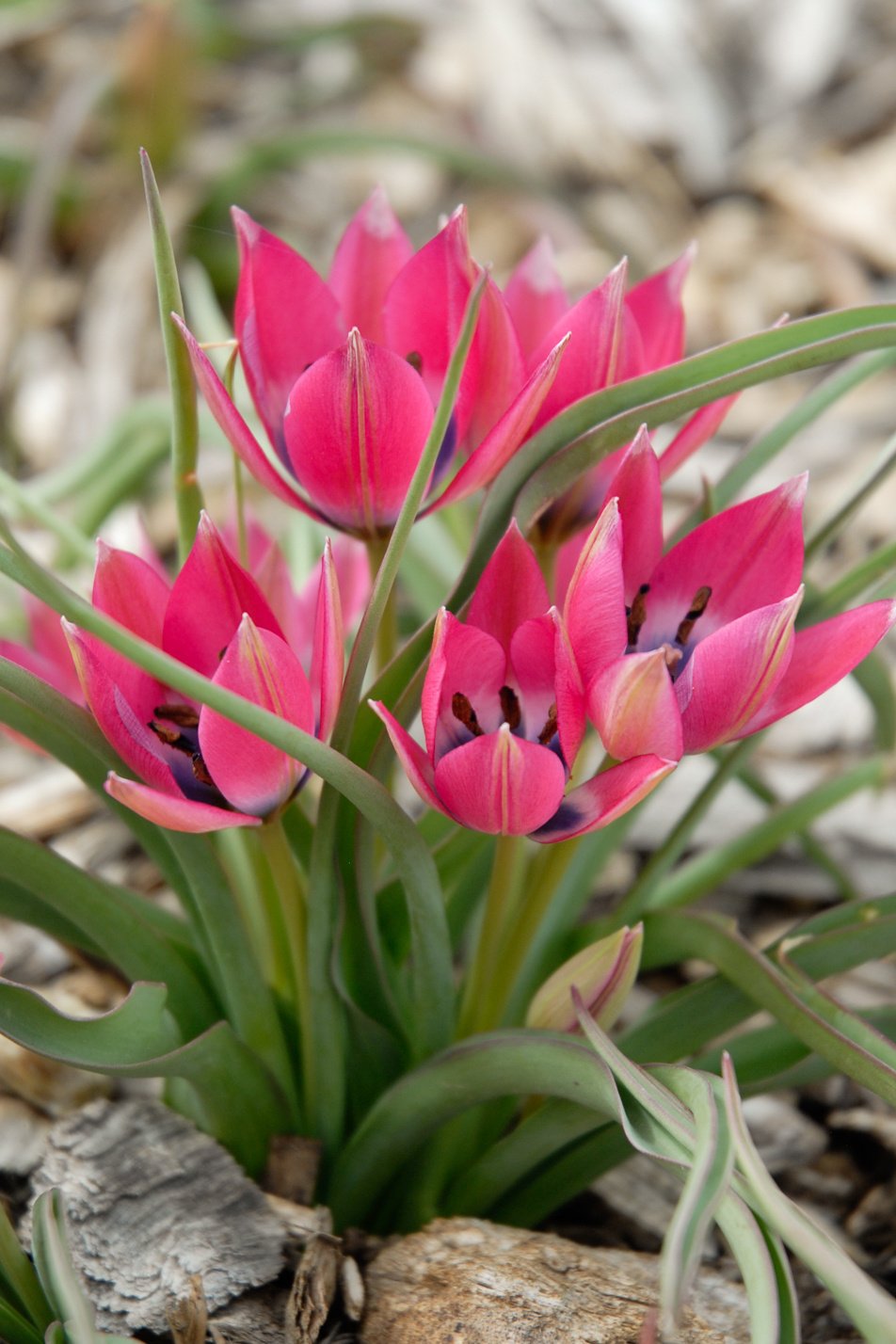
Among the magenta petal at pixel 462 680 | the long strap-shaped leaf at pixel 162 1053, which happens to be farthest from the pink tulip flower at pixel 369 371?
the long strap-shaped leaf at pixel 162 1053

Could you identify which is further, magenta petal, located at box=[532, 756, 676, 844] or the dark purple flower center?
the dark purple flower center

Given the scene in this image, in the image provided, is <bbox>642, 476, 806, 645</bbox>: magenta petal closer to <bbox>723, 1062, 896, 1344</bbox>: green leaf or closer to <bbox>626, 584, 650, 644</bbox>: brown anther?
<bbox>626, 584, 650, 644</bbox>: brown anther

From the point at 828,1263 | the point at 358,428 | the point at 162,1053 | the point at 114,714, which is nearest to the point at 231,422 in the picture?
the point at 358,428

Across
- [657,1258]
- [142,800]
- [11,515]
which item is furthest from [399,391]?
[11,515]

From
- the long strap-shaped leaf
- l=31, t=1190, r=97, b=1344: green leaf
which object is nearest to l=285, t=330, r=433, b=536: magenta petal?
the long strap-shaped leaf

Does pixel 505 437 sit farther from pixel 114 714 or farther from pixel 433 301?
pixel 114 714

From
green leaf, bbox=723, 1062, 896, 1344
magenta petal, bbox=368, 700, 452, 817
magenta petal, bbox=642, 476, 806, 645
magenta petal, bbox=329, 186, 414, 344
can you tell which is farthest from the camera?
magenta petal, bbox=329, 186, 414, 344

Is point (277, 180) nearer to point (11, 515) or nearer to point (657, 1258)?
point (11, 515)

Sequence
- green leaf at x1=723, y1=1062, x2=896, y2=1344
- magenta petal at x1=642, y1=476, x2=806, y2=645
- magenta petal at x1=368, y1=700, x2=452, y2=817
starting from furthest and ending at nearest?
1. magenta petal at x1=642, y1=476, x2=806, y2=645
2. magenta petal at x1=368, y1=700, x2=452, y2=817
3. green leaf at x1=723, y1=1062, x2=896, y2=1344
